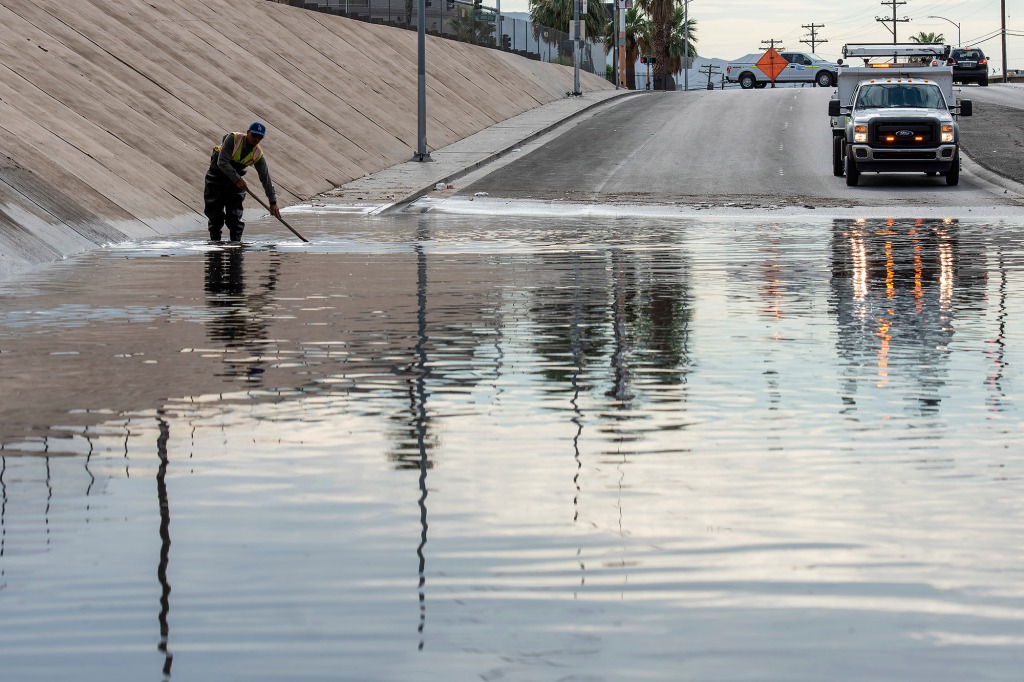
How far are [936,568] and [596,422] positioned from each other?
11.0ft

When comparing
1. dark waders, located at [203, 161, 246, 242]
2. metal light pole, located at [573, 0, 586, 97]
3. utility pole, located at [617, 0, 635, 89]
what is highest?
utility pole, located at [617, 0, 635, 89]

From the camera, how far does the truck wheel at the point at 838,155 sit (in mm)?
38844

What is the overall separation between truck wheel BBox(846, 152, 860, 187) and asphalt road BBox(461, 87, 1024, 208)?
0.25 meters

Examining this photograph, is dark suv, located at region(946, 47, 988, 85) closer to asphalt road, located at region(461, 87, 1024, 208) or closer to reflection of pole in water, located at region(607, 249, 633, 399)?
asphalt road, located at region(461, 87, 1024, 208)

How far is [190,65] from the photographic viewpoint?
38.6 metres

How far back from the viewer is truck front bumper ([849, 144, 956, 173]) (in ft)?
119

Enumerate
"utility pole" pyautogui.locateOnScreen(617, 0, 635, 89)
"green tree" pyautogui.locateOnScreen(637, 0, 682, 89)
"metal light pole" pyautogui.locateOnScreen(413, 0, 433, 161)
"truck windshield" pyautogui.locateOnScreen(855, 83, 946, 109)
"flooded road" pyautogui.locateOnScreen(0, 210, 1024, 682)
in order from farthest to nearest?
1. "green tree" pyautogui.locateOnScreen(637, 0, 682, 89)
2. "utility pole" pyautogui.locateOnScreen(617, 0, 635, 89)
3. "metal light pole" pyautogui.locateOnScreen(413, 0, 433, 161)
4. "truck windshield" pyautogui.locateOnScreen(855, 83, 946, 109)
5. "flooded road" pyautogui.locateOnScreen(0, 210, 1024, 682)

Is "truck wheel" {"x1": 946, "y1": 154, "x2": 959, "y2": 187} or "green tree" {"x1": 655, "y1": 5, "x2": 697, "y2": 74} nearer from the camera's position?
"truck wheel" {"x1": 946, "y1": 154, "x2": 959, "y2": 187}

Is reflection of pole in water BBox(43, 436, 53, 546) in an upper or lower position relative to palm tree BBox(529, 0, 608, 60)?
lower

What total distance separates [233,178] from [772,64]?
223 ft

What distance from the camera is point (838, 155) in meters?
38.9

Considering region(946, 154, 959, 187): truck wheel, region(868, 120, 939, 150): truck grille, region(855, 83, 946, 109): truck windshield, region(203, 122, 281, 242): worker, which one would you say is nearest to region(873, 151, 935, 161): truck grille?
region(868, 120, 939, 150): truck grille

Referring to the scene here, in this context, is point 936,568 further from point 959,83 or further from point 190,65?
point 959,83

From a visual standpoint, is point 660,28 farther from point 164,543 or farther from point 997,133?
point 164,543
